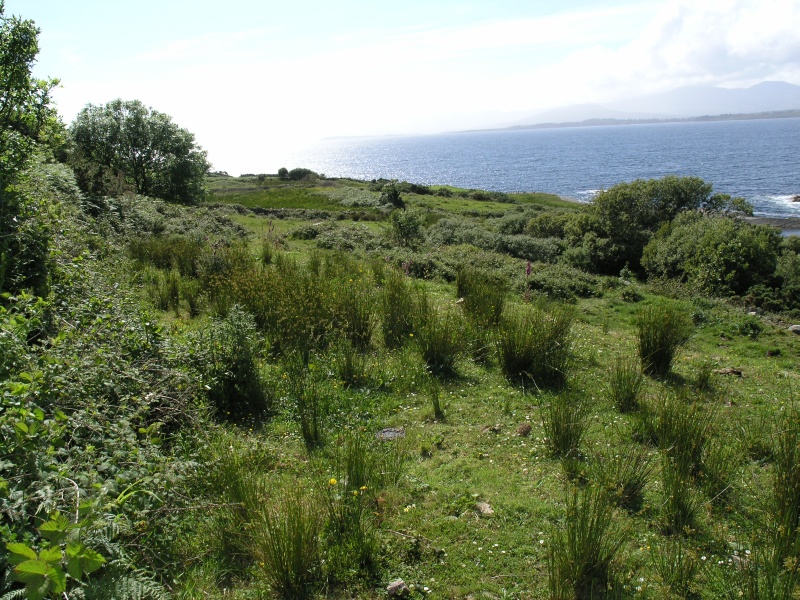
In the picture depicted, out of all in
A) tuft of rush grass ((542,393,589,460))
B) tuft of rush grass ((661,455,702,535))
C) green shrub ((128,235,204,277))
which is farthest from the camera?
green shrub ((128,235,204,277))

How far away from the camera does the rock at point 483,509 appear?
4164 millimetres

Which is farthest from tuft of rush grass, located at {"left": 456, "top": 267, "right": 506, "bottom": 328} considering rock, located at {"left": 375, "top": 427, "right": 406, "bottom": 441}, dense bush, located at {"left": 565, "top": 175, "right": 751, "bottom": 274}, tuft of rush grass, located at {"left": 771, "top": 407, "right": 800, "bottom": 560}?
dense bush, located at {"left": 565, "top": 175, "right": 751, "bottom": 274}

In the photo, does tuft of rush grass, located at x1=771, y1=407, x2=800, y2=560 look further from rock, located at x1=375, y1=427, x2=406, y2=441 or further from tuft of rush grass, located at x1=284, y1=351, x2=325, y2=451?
tuft of rush grass, located at x1=284, y1=351, x2=325, y2=451

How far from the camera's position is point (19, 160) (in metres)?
6.29

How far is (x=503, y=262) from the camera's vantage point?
17812 mm

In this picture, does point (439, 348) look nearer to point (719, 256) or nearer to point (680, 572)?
point (680, 572)

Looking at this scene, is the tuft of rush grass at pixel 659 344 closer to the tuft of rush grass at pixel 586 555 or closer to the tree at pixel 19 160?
the tuft of rush grass at pixel 586 555

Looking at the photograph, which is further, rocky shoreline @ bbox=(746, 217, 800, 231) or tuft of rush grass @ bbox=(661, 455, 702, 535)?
rocky shoreline @ bbox=(746, 217, 800, 231)

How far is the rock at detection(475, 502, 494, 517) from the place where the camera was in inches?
164

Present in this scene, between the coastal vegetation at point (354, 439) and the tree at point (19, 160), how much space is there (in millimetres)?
40

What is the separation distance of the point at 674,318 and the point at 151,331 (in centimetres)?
757

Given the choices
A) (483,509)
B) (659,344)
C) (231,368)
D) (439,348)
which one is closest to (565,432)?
(483,509)

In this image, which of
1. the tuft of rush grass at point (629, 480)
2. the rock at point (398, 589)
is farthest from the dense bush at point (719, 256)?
the rock at point (398, 589)

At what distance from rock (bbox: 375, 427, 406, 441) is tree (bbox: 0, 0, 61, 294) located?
172 inches
